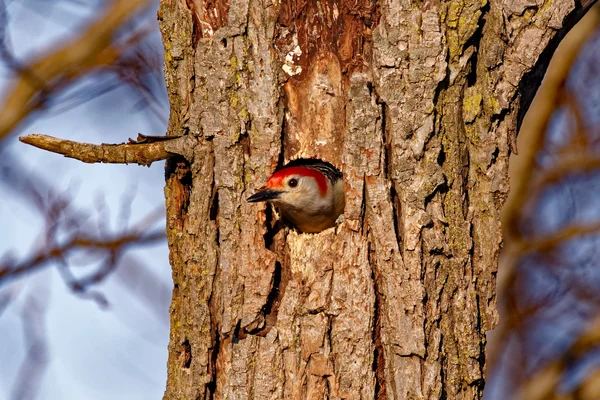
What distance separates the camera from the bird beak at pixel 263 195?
3.37 metres

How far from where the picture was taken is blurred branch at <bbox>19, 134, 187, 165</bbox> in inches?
130

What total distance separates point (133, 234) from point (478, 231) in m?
4.08

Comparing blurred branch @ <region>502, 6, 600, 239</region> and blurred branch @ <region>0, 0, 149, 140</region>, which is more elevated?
blurred branch @ <region>502, 6, 600, 239</region>

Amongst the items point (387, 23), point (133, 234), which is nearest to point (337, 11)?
point (387, 23)

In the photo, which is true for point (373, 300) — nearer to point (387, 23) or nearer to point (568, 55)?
point (387, 23)

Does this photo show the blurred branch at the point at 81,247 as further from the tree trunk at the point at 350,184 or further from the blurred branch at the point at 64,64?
the tree trunk at the point at 350,184

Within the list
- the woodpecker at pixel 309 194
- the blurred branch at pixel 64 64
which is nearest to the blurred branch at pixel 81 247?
the blurred branch at pixel 64 64

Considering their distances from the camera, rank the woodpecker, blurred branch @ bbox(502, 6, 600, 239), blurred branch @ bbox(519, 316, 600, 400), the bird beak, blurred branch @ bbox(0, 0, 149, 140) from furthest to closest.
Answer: blurred branch @ bbox(502, 6, 600, 239), blurred branch @ bbox(519, 316, 600, 400), blurred branch @ bbox(0, 0, 149, 140), the woodpecker, the bird beak

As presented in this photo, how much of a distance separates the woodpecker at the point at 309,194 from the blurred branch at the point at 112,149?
567 mm

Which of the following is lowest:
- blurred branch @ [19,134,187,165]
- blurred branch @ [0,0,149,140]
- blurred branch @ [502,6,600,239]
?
blurred branch @ [19,134,187,165]

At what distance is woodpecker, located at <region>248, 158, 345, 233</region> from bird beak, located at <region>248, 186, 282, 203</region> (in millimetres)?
59

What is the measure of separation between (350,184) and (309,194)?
92cm

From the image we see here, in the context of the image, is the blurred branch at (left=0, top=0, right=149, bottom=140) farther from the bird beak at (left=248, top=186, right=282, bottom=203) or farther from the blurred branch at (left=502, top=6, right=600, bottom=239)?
the blurred branch at (left=502, top=6, right=600, bottom=239)

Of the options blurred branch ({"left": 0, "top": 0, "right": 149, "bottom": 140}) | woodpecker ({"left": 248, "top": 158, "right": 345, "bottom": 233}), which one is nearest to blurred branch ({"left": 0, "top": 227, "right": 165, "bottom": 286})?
blurred branch ({"left": 0, "top": 0, "right": 149, "bottom": 140})
